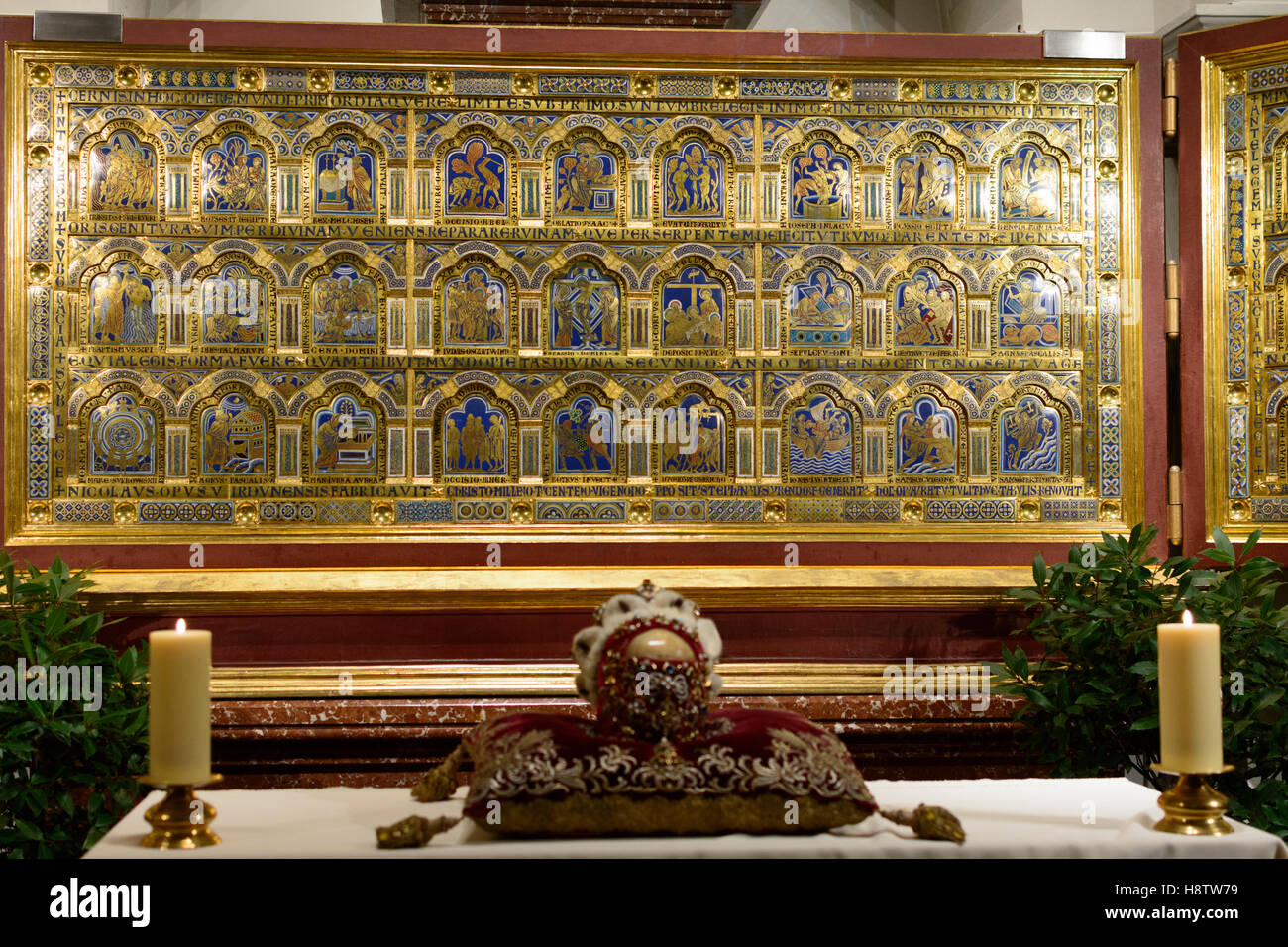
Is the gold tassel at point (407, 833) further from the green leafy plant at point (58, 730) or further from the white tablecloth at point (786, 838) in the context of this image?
the green leafy plant at point (58, 730)

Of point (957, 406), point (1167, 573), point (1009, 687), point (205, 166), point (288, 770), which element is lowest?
point (288, 770)

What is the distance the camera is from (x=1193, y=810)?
2.13 metres

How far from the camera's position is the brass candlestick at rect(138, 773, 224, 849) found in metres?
1.98

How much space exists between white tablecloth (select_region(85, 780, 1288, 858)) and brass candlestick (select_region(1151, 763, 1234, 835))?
0.10ft

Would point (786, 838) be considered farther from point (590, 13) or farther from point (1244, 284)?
point (590, 13)

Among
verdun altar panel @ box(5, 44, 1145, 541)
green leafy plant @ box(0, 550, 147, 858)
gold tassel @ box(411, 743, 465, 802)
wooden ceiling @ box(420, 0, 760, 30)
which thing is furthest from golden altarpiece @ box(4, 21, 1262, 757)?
gold tassel @ box(411, 743, 465, 802)

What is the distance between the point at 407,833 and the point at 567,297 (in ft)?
9.17

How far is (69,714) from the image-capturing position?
3.52 m

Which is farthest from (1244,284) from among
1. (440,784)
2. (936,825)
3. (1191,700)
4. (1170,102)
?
(440,784)

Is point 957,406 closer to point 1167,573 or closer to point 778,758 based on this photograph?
point 1167,573

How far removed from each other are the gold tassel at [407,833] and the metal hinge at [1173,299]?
3739 millimetres
